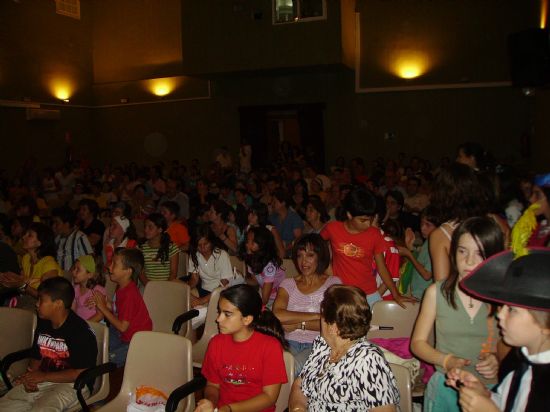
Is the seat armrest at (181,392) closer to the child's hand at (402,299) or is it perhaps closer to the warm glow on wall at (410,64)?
the child's hand at (402,299)

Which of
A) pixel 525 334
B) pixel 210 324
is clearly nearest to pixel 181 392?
pixel 210 324

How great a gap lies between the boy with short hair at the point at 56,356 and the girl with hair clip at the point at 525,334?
2388mm

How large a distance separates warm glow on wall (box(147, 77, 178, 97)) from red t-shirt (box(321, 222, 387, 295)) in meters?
12.8

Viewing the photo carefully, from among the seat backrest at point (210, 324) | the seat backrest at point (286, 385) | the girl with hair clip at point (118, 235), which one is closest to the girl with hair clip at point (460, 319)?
the seat backrest at point (286, 385)

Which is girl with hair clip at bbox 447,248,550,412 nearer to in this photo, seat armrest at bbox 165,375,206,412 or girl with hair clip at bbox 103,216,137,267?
seat armrest at bbox 165,375,206,412

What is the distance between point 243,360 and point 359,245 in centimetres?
137

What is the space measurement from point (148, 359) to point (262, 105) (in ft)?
38.2

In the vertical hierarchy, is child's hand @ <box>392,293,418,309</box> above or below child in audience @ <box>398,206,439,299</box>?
below

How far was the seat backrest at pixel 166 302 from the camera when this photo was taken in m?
4.12

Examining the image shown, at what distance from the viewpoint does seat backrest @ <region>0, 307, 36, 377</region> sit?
142 inches

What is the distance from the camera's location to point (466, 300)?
2176 mm

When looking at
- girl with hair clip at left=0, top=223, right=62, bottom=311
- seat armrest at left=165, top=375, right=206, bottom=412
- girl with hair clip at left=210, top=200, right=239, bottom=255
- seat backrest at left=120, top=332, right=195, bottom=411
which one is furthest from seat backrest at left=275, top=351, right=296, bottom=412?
girl with hair clip at left=210, top=200, right=239, bottom=255

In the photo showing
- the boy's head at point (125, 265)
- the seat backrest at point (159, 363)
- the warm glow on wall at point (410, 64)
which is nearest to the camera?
the seat backrest at point (159, 363)

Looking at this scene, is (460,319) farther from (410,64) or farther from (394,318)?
(410,64)
